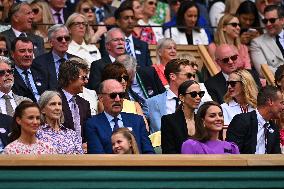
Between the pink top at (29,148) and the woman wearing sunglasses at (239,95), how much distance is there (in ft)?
10.7

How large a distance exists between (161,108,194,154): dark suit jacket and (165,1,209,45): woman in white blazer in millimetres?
5124

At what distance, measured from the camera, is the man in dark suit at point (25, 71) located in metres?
15.4

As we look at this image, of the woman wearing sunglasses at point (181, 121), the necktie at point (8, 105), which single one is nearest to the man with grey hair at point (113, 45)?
the necktie at point (8, 105)

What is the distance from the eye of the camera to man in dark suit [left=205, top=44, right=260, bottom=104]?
16516 mm

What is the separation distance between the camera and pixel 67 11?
19078 mm

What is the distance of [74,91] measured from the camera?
14.6 m

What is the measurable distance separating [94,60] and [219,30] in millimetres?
2528

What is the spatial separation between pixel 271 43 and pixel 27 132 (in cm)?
716

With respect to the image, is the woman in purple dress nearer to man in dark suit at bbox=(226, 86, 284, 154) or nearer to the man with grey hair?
man in dark suit at bbox=(226, 86, 284, 154)

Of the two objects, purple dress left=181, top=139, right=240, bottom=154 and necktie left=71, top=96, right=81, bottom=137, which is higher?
necktie left=71, top=96, right=81, bottom=137

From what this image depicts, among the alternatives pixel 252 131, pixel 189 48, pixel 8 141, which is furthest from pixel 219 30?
pixel 8 141

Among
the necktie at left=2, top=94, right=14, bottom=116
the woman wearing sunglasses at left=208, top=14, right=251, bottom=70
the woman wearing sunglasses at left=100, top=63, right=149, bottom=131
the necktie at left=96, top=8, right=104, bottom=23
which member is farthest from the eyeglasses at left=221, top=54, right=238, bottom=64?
the necktie at left=2, top=94, right=14, bottom=116

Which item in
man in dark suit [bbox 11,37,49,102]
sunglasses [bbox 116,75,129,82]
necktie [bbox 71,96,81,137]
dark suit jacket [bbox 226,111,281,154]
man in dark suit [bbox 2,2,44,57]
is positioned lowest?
dark suit jacket [bbox 226,111,281,154]

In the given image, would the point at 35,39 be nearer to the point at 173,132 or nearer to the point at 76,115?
the point at 76,115
